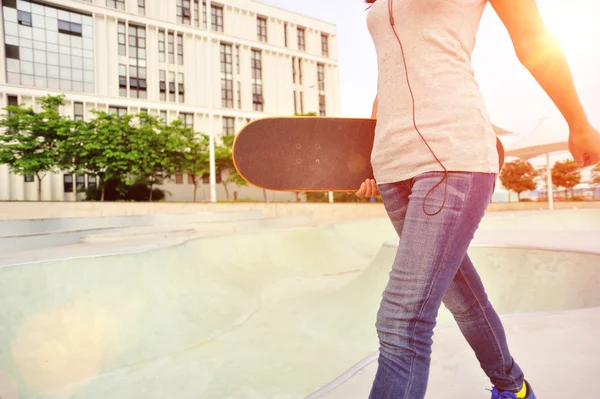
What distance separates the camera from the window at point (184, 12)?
34.4 meters

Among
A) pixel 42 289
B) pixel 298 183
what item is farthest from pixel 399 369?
pixel 42 289

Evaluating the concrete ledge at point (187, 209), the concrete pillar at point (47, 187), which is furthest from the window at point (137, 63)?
the concrete ledge at point (187, 209)

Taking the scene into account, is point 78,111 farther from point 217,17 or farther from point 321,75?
point 321,75

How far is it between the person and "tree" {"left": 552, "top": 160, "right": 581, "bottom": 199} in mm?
33868

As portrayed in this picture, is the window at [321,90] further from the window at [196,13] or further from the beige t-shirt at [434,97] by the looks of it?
the beige t-shirt at [434,97]

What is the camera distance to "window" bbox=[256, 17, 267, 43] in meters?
38.4

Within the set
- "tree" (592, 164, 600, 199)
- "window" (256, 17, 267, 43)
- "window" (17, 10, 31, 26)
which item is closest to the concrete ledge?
"tree" (592, 164, 600, 199)

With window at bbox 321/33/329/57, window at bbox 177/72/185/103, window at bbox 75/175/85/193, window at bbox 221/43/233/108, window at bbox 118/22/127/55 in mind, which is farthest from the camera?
window at bbox 321/33/329/57

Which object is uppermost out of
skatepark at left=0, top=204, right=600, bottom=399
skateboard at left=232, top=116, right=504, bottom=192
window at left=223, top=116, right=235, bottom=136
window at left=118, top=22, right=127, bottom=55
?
window at left=118, top=22, right=127, bottom=55

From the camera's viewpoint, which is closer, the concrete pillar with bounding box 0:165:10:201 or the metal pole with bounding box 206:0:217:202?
the metal pole with bounding box 206:0:217:202

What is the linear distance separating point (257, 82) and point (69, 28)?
52.6 ft

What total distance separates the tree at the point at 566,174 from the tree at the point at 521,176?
185 cm

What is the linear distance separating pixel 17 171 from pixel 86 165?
11.3 feet

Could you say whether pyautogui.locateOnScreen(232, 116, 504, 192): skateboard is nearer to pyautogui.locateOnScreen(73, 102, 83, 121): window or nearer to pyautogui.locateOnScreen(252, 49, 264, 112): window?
pyautogui.locateOnScreen(73, 102, 83, 121): window
